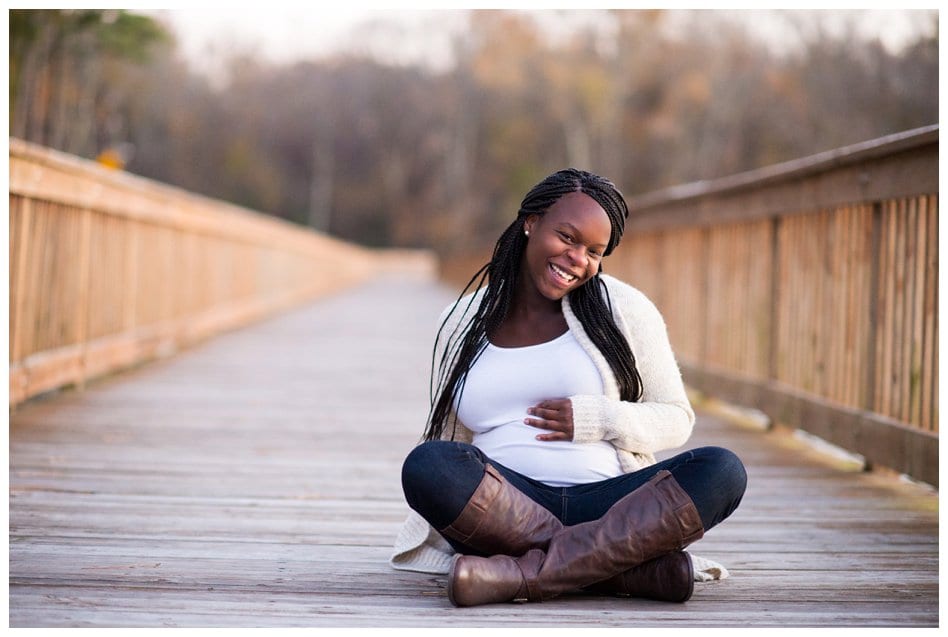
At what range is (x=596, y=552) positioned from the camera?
8.35 ft

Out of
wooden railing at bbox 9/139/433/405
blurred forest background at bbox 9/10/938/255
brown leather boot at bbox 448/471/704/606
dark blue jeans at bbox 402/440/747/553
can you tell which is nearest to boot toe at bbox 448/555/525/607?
brown leather boot at bbox 448/471/704/606

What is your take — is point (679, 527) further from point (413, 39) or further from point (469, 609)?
point (413, 39)

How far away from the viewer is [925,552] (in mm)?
3189

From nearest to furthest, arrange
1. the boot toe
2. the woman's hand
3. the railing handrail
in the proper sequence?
the boot toe
the woman's hand
the railing handrail

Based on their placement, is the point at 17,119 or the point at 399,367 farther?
the point at 17,119

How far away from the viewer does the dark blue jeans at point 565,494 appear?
8.46ft

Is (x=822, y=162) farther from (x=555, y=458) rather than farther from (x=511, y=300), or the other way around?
(x=555, y=458)

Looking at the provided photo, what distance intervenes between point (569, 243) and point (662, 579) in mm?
756

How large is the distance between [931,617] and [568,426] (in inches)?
33.3

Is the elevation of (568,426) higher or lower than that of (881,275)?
lower

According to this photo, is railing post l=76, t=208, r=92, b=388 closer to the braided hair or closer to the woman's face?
the braided hair

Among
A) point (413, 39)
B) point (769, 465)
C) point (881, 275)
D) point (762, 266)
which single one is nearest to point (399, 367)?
point (762, 266)

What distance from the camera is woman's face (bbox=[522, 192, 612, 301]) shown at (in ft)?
8.94

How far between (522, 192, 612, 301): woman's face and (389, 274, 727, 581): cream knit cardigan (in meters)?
0.10
